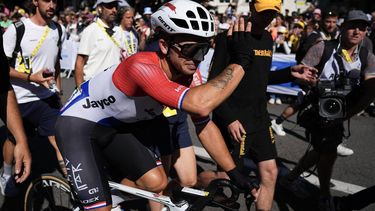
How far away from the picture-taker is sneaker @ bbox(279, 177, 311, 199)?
12.9ft

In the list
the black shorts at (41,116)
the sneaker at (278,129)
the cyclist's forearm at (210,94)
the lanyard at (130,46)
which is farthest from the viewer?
the sneaker at (278,129)

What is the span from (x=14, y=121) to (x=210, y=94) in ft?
3.86

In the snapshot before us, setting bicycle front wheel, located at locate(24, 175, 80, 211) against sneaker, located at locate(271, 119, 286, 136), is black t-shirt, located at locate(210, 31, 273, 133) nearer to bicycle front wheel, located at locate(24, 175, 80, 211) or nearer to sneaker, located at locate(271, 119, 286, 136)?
bicycle front wheel, located at locate(24, 175, 80, 211)

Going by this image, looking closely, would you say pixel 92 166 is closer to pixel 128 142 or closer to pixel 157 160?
pixel 128 142

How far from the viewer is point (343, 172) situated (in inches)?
181

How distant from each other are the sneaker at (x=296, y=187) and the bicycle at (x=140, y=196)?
1638 millimetres

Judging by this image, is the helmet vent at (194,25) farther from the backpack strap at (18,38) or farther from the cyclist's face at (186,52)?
the backpack strap at (18,38)

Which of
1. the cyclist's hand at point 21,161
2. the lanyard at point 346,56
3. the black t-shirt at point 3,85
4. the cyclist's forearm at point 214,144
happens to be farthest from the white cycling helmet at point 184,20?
the lanyard at point 346,56

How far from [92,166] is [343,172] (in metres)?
3.41

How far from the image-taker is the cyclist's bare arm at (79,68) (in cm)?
424

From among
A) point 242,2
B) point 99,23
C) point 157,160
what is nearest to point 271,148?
point 157,160

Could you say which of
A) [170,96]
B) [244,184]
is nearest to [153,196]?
[244,184]

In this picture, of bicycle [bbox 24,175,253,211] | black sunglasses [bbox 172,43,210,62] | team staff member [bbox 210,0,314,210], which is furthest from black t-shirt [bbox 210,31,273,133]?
black sunglasses [bbox 172,43,210,62]

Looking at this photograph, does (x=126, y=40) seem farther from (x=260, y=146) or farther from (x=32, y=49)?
(x=260, y=146)
